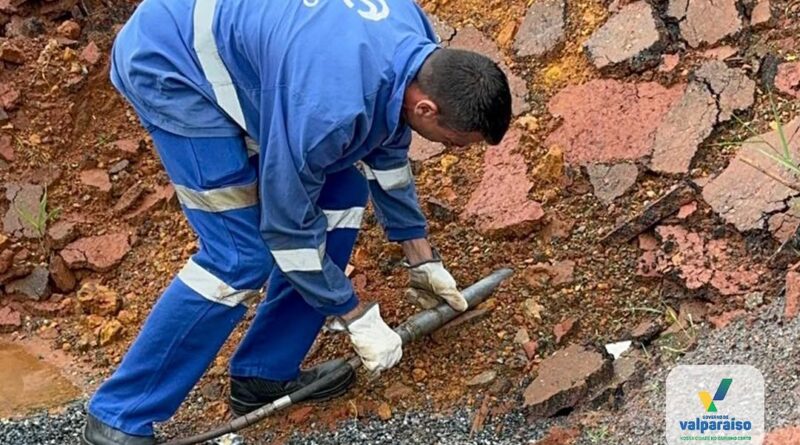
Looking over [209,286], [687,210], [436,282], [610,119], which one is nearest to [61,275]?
[209,286]

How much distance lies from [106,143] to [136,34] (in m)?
1.86

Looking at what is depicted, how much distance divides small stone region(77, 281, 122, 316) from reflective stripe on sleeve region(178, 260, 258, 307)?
44.9 inches

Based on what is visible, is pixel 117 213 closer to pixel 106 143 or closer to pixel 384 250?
pixel 106 143

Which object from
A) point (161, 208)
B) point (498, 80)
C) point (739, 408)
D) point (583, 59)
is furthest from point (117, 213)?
point (739, 408)

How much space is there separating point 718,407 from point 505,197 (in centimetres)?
135

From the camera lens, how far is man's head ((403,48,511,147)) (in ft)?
8.64

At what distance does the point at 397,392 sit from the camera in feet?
11.5

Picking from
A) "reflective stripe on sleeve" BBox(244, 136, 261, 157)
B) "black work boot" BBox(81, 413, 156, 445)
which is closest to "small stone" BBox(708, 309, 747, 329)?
"reflective stripe on sleeve" BBox(244, 136, 261, 157)

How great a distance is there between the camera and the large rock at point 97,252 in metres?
4.29

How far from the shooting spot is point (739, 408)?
285 cm

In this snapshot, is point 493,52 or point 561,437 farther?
point 493,52

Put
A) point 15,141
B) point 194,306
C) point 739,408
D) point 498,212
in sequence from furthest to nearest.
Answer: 1. point 15,141
2. point 498,212
3. point 194,306
4. point 739,408

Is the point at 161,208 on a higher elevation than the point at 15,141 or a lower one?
Answer: lower

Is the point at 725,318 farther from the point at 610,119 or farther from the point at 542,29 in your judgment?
the point at 542,29
